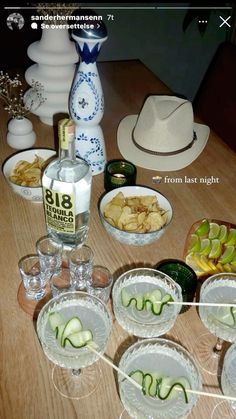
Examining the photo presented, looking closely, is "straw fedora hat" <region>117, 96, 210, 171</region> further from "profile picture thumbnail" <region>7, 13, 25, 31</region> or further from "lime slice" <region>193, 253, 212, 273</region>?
"profile picture thumbnail" <region>7, 13, 25, 31</region>

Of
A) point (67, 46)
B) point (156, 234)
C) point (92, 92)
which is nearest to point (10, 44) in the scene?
point (67, 46)

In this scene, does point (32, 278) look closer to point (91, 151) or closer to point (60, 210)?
point (60, 210)

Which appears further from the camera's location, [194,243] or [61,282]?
[194,243]

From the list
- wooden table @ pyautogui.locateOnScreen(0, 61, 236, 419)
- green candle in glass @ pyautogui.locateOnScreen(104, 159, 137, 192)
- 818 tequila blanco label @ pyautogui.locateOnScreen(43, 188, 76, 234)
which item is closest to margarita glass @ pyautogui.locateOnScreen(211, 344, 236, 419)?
wooden table @ pyautogui.locateOnScreen(0, 61, 236, 419)

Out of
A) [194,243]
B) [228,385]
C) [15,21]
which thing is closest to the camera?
[228,385]

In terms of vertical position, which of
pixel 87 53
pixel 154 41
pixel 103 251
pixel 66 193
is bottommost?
pixel 154 41

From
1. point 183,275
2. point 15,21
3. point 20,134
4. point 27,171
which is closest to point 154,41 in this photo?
point 15,21

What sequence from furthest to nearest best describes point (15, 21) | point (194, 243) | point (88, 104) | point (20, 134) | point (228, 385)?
point (15, 21) < point (20, 134) < point (88, 104) < point (194, 243) < point (228, 385)
